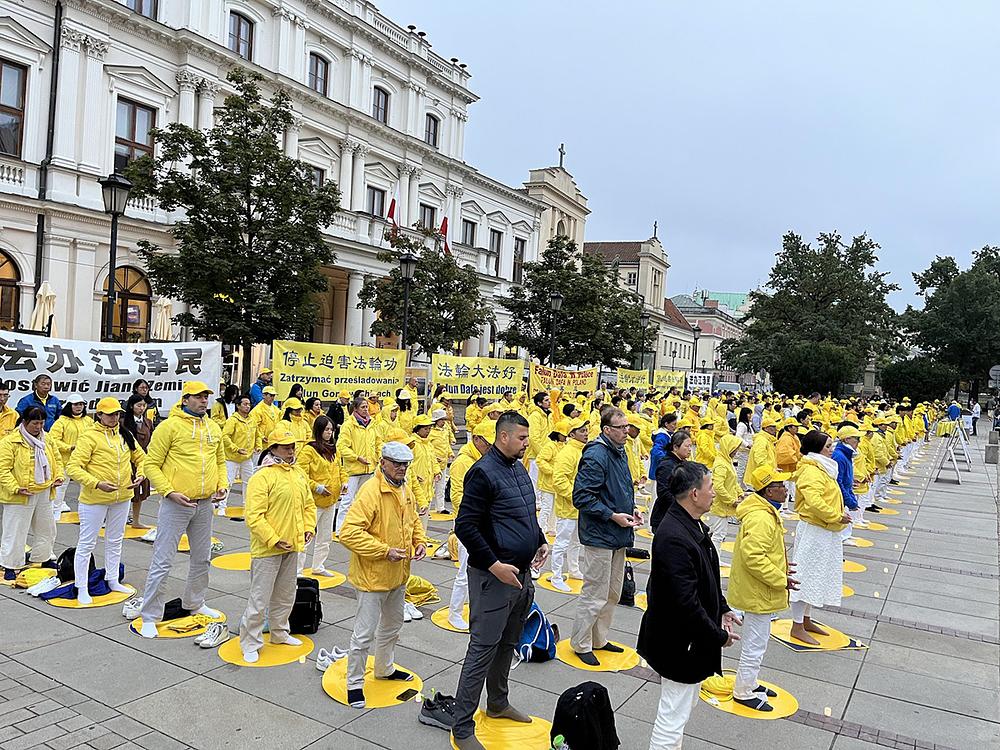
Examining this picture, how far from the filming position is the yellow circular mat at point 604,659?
236 inches

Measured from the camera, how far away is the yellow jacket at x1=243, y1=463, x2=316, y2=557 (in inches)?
225

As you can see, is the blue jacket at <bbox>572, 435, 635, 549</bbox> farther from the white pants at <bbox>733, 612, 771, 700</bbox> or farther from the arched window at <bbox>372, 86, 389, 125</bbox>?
the arched window at <bbox>372, 86, 389, 125</bbox>

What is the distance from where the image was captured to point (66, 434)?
8.25 meters

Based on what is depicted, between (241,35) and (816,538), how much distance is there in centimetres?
3008

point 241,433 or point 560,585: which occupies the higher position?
point 241,433

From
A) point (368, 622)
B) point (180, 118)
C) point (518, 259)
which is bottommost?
point (368, 622)

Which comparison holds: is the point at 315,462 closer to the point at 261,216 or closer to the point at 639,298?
the point at 261,216

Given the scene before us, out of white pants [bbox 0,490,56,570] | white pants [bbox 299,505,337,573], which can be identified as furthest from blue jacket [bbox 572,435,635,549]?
white pants [bbox 0,490,56,570]

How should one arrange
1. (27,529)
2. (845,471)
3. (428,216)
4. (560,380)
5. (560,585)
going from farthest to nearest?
(428,216), (560,380), (845,471), (560,585), (27,529)

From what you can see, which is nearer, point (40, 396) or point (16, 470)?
point (16, 470)

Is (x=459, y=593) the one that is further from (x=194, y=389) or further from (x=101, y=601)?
(x=101, y=601)

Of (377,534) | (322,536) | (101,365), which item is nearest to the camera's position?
(377,534)

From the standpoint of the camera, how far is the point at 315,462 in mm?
7824

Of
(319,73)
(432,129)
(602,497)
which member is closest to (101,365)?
(602,497)
